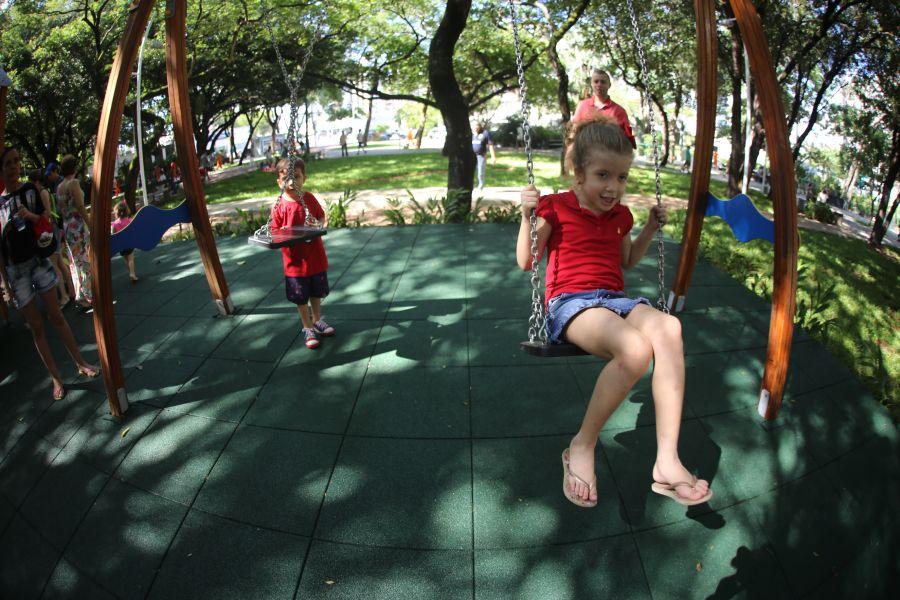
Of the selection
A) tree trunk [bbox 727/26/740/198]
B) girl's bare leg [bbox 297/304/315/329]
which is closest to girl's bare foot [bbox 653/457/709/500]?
girl's bare leg [bbox 297/304/315/329]

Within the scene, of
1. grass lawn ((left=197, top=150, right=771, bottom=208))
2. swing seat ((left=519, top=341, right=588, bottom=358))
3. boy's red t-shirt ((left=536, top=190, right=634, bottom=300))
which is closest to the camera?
swing seat ((left=519, top=341, right=588, bottom=358))

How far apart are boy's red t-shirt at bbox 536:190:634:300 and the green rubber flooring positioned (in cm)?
98

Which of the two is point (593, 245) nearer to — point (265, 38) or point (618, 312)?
point (618, 312)

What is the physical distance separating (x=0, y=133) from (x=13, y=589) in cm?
432

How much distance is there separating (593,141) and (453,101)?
6.74 metres

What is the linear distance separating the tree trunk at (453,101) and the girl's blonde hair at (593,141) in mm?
5243

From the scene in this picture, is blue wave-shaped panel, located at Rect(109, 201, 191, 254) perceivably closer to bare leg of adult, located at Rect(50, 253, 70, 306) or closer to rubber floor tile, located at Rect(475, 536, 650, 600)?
bare leg of adult, located at Rect(50, 253, 70, 306)

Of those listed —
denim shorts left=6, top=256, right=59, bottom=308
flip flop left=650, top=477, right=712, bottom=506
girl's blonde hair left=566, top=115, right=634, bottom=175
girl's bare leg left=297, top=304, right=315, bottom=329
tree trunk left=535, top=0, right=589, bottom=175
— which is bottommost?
girl's bare leg left=297, top=304, right=315, bottom=329

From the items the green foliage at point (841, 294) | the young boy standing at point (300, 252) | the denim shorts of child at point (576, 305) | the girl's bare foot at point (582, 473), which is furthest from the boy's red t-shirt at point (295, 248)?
the green foliage at point (841, 294)

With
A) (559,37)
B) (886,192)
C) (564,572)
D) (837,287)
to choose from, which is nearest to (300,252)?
(564,572)

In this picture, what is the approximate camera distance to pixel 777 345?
3.14 meters

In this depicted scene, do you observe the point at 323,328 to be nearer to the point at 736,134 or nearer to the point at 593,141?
the point at 593,141

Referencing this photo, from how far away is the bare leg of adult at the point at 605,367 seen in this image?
2.12 m

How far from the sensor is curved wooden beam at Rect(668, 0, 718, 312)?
379 centimetres
